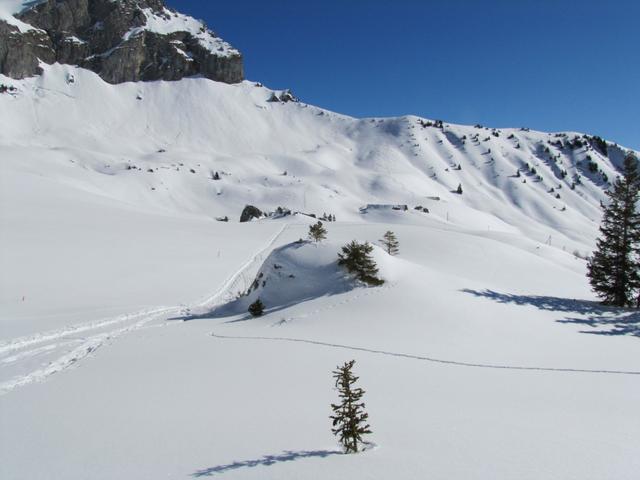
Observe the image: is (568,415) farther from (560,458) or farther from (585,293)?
(585,293)

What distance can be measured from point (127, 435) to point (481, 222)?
12577 centimetres

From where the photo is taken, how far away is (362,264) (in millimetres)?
20812

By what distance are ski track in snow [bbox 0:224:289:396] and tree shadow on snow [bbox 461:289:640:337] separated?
53.1 ft

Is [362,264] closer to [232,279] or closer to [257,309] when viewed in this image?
[257,309]

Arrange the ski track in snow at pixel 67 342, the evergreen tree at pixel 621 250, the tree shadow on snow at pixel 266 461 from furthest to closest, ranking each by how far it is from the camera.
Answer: the evergreen tree at pixel 621 250, the ski track in snow at pixel 67 342, the tree shadow on snow at pixel 266 461

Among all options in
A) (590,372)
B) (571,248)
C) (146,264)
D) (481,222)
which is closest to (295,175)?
(481,222)

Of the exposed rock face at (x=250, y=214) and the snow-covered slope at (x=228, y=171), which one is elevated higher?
the snow-covered slope at (x=228, y=171)

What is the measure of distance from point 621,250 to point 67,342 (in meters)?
28.8

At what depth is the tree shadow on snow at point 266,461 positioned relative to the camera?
223 inches

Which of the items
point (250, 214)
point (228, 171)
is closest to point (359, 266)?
point (250, 214)

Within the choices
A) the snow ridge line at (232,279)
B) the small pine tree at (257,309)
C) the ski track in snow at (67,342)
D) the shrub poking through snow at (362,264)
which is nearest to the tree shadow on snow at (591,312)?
the shrub poking through snow at (362,264)

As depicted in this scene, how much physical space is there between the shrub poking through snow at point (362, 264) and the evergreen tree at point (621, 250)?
45.0ft

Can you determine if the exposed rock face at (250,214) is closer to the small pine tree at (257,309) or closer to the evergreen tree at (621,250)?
the small pine tree at (257,309)

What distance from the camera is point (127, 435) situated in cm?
706
